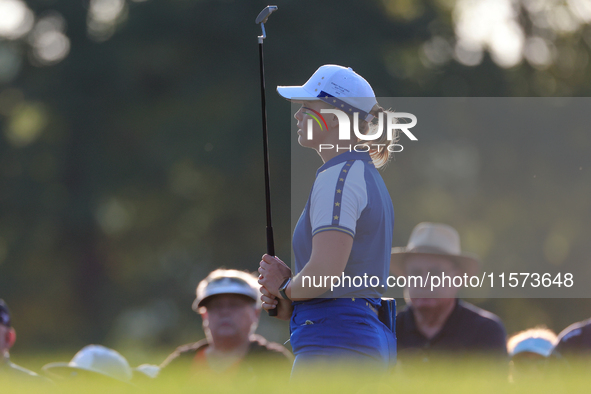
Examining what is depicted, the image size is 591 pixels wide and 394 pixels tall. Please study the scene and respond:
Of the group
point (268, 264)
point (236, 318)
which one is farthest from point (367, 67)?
point (268, 264)

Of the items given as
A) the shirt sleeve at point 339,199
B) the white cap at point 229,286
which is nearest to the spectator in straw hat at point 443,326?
the white cap at point 229,286

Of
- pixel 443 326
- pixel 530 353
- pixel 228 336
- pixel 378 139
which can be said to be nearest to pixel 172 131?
pixel 228 336

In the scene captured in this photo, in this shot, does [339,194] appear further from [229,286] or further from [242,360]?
[229,286]

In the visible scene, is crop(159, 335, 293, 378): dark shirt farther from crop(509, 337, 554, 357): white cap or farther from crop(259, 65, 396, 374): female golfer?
crop(259, 65, 396, 374): female golfer

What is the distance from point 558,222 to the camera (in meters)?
17.0

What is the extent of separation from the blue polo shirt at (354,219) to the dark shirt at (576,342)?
197 centimetres

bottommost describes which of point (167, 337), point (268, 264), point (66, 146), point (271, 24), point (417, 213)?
point (268, 264)

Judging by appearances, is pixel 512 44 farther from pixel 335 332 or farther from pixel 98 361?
pixel 335 332

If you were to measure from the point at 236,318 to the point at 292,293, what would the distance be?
3.10 m

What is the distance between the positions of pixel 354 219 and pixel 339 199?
0.29ft

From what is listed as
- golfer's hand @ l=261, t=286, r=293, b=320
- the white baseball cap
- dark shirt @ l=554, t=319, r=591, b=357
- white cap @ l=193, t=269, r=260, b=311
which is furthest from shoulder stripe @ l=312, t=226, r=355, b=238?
white cap @ l=193, t=269, r=260, b=311

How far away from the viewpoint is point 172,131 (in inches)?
729

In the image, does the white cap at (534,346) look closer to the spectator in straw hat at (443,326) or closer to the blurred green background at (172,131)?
the spectator in straw hat at (443,326)

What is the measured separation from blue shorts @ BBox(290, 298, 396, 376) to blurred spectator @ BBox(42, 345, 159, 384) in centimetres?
218
